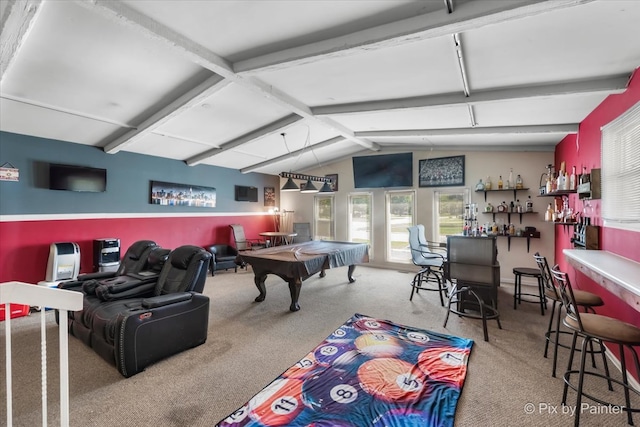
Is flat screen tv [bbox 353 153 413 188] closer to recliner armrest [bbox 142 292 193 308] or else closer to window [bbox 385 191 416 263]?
window [bbox 385 191 416 263]

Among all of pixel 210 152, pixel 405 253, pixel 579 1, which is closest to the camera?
pixel 579 1

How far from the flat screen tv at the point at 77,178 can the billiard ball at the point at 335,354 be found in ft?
15.6

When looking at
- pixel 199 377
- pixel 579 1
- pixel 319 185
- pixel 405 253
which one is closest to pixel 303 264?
pixel 199 377

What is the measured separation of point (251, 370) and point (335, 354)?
0.81m

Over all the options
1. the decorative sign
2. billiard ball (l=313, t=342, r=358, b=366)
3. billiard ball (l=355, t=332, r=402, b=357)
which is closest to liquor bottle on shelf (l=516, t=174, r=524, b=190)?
billiard ball (l=355, t=332, r=402, b=357)

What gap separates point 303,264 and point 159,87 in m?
2.86

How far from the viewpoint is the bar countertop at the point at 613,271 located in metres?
1.76

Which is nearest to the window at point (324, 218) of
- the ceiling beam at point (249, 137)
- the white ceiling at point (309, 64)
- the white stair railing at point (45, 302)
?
the ceiling beam at point (249, 137)

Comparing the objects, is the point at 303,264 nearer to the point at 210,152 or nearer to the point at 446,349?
the point at 446,349

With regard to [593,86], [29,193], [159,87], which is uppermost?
[159,87]

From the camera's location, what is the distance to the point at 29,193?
Answer: 14.5 ft

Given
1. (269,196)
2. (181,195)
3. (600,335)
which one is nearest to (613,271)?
(600,335)

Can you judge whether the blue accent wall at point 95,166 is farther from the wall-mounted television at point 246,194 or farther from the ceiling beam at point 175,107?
the ceiling beam at point 175,107

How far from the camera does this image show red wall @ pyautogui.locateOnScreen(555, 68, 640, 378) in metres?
2.50
